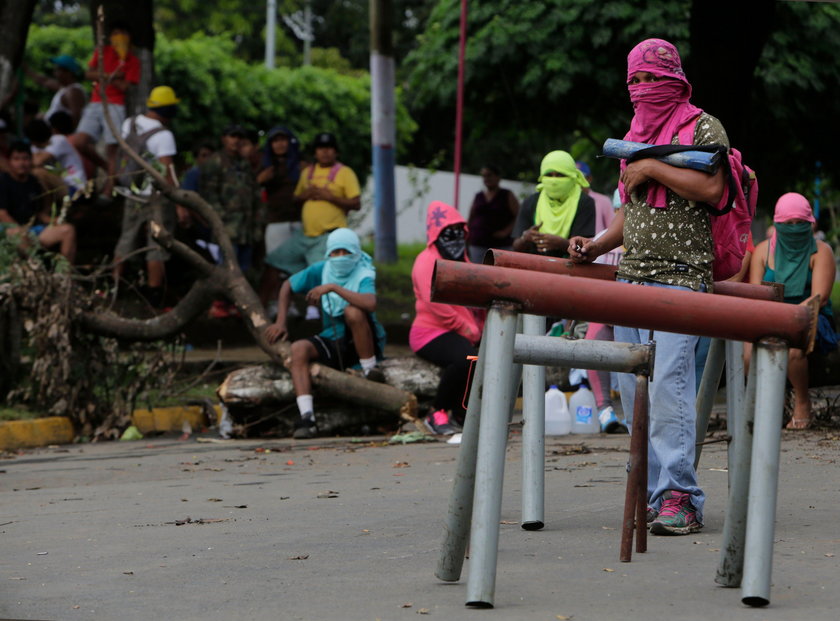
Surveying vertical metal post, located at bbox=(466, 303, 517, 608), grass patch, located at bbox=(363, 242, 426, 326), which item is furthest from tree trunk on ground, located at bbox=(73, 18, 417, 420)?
vertical metal post, located at bbox=(466, 303, 517, 608)

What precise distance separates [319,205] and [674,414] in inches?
334

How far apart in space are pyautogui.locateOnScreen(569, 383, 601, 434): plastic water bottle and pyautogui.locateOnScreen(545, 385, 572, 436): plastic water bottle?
7 centimetres

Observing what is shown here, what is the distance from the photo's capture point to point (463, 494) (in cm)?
414

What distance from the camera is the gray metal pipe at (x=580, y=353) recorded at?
4.02 m

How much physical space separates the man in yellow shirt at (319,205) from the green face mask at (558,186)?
12.3ft

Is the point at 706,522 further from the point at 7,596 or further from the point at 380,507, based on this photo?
the point at 7,596

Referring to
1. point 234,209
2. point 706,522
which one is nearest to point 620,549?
point 706,522

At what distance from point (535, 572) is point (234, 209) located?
9.19m

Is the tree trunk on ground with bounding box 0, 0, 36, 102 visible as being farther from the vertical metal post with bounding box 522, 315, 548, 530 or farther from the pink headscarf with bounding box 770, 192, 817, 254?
the vertical metal post with bounding box 522, 315, 548, 530

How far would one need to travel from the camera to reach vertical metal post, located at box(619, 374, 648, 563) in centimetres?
450

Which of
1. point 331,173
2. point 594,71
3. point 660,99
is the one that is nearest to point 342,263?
point 331,173

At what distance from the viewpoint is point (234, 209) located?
13242 mm

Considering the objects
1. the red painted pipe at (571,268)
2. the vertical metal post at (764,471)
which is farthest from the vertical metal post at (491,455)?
the red painted pipe at (571,268)

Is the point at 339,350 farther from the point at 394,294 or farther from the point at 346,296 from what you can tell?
the point at 394,294
